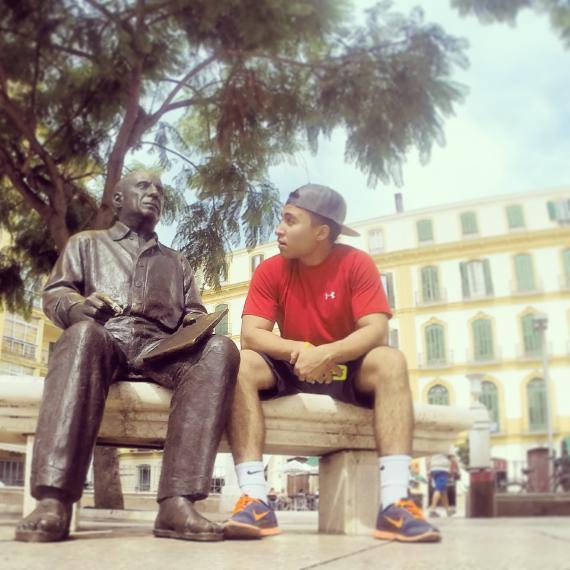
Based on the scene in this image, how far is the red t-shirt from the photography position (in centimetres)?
155

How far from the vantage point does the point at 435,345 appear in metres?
2.11

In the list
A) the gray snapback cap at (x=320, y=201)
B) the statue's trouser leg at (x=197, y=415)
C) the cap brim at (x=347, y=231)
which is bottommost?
the statue's trouser leg at (x=197, y=415)

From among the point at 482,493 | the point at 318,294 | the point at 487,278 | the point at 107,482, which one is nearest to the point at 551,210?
the point at 487,278

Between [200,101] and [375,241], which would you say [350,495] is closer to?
[375,241]

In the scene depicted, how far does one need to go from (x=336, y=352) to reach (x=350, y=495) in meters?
0.38

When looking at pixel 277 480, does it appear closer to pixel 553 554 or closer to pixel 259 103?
pixel 259 103

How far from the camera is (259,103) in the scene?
132 inches

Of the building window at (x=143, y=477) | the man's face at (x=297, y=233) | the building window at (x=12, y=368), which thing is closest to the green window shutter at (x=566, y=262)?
the man's face at (x=297, y=233)

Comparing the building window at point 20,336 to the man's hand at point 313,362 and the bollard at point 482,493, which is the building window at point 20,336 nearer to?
the bollard at point 482,493

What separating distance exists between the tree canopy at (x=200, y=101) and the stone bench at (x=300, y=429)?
2.83 feet

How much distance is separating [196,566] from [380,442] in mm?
615

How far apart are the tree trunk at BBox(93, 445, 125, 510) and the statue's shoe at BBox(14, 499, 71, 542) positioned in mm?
2547

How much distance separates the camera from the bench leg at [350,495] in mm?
1574

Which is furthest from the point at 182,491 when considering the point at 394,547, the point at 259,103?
the point at 259,103
